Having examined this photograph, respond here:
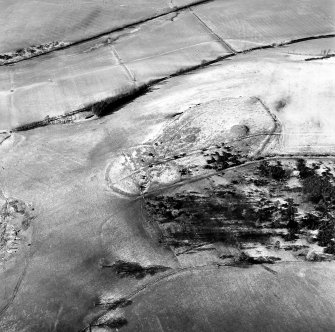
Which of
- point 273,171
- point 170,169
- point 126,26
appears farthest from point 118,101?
point 273,171

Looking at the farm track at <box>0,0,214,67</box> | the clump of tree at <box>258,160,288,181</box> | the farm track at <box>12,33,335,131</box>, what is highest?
the farm track at <box>0,0,214,67</box>

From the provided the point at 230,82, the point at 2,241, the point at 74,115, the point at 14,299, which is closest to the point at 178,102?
the point at 230,82

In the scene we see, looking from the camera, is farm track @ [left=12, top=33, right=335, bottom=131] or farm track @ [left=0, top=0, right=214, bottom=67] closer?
farm track @ [left=12, top=33, right=335, bottom=131]

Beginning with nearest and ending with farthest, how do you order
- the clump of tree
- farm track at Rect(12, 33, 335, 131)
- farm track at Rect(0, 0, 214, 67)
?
the clump of tree < farm track at Rect(12, 33, 335, 131) < farm track at Rect(0, 0, 214, 67)

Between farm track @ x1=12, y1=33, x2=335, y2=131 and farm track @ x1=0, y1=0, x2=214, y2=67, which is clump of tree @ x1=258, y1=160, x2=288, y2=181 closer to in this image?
farm track @ x1=12, y1=33, x2=335, y2=131

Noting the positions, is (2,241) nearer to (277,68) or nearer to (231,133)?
(231,133)

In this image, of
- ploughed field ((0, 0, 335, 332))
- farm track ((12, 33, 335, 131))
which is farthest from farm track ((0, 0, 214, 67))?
farm track ((12, 33, 335, 131))

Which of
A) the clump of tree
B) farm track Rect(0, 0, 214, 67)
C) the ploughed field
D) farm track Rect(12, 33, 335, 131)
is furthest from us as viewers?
farm track Rect(0, 0, 214, 67)

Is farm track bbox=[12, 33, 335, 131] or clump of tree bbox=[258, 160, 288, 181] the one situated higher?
farm track bbox=[12, 33, 335, 131]

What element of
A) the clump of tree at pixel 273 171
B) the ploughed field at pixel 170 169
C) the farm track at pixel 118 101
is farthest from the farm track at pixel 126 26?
the clump of tree at pixel 273 171

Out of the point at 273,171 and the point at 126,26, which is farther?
the point at 126,26

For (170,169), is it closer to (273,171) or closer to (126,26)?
(273,171)
